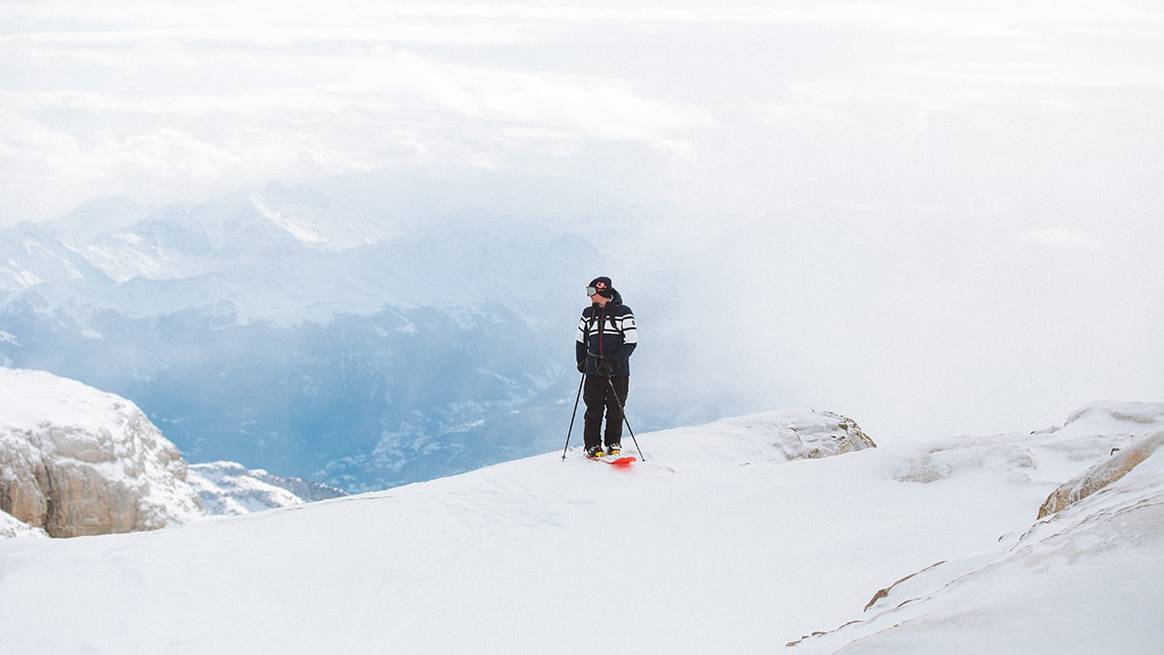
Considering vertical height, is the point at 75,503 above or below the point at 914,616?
below

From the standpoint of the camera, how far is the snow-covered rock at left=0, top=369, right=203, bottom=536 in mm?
48688

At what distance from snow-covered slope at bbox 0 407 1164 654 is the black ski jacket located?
6.99 ft

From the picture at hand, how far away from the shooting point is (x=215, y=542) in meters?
15.0

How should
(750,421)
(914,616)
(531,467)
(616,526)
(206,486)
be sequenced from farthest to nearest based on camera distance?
(206,486) < (750,421) < (531,467) < (616,526) < (914,616)

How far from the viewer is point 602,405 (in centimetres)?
1908

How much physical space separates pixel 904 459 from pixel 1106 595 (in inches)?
458

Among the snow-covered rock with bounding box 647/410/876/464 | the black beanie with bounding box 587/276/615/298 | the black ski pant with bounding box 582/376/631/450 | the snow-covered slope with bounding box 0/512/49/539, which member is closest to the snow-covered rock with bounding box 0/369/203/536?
the snow-covered slope with bounding box 0/512/49/539

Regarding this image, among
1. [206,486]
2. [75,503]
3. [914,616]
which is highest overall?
[914,616]

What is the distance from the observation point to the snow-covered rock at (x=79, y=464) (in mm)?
48688

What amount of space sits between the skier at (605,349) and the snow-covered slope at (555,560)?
1500 millimetres

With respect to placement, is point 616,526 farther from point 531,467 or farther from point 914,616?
point 914,616

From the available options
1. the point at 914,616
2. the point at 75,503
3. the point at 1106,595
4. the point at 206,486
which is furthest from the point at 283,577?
the point at 206,486

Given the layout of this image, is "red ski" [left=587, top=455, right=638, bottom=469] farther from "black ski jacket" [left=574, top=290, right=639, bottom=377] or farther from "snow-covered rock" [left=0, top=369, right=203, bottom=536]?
"snow-covered rock" [left=0, top=369, right=203, bottom=536]

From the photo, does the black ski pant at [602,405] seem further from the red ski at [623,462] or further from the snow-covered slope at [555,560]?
the snow-covered slope at [555,560]
